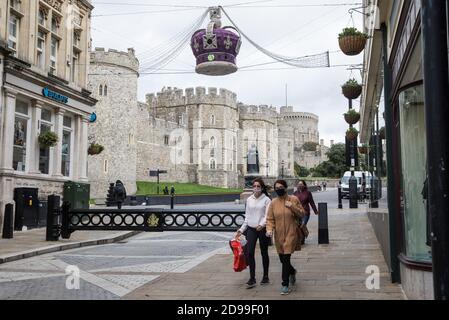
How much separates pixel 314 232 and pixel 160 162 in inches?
2125

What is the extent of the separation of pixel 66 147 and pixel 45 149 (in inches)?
70.0

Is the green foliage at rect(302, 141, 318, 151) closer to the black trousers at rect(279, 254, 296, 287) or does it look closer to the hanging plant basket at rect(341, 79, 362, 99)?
the hanging plant basket at rect(341, 79, 362, 99)

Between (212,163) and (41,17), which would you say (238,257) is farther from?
(212,163)

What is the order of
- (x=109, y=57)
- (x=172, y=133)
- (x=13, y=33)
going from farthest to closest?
(x=172, y=133) → (x=109, y=57) → (x=13, y=33)

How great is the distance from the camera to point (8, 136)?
15.0 metres

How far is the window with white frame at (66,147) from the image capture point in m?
19.0

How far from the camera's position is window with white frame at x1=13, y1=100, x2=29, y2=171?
51.7 ft

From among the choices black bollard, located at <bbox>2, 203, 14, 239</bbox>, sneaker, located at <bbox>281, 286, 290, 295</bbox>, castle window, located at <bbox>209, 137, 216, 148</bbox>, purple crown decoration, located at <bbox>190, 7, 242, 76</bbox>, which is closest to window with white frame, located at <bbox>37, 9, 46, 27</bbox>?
black bollard, located at <bbox>2, 203, 14, 239</bbox>

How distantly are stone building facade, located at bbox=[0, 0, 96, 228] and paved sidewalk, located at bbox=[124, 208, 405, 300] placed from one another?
842cm

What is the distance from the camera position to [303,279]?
7383 millimetres

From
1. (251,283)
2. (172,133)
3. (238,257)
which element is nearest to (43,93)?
(238,257)

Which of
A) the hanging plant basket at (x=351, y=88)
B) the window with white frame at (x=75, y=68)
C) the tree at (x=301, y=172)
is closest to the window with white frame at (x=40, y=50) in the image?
the window with white frame at (x=75, y=68)
